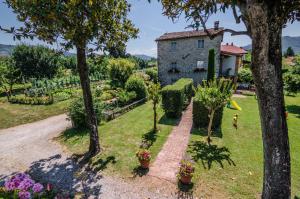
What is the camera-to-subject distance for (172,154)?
9125mm

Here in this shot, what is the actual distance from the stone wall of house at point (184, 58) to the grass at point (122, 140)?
47.8 ft

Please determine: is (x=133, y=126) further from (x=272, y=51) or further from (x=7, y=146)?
(x=272, y=51)

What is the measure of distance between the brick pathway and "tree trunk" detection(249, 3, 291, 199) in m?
3.89

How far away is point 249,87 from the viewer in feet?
90.9

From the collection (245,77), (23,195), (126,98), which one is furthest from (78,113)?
(245,77)

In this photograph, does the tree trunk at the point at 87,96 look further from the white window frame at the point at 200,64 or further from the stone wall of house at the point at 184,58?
the white window frame at the point at 200,64

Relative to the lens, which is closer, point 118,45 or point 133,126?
point 118,45

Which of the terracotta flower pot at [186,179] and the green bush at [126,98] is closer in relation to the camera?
the terracotta flower pot at [186,179]

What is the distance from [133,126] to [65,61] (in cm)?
5426

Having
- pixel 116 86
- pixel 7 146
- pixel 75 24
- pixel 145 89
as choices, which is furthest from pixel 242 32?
pixel 116 86

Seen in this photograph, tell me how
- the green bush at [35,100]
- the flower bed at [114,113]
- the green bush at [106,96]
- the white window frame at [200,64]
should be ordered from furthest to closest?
the white window frame at [200,64]
the green bush at [106,96]
the green bush at [35,100]
the flower bed at [114,113]

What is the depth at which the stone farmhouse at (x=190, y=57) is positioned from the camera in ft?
86.1

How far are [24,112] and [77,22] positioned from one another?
14.9m

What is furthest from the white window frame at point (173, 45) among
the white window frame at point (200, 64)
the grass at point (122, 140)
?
the grass at point (122, 140)
